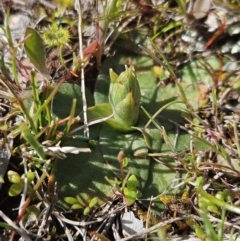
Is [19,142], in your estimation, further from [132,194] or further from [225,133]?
[225,133]

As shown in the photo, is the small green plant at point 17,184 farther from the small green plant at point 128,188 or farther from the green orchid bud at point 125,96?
the green orchid bud at point 125,96

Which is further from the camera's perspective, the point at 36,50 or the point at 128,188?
the point at 36,50

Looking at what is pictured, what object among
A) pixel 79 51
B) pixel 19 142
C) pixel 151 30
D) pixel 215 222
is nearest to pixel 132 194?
pixel 215 222

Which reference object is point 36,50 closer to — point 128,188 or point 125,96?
point 125,96

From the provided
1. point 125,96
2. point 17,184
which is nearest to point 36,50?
point 125,96

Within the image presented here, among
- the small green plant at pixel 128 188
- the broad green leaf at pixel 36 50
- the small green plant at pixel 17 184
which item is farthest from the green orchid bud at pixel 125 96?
the small green plant at pixel 17 184

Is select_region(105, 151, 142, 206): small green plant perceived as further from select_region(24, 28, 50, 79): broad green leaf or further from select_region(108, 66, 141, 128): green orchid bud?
select_region(24, 28, 50, 79): broad green leaf
